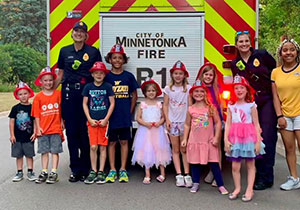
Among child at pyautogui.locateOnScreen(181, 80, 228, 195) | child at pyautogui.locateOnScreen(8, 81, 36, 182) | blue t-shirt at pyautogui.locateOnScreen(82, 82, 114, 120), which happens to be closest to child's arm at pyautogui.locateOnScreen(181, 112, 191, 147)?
child at pyautogui.locateOnScreen(181, 80, 228, 195)

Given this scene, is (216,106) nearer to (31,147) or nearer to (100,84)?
(100,84)

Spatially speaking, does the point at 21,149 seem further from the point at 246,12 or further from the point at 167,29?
the point at 246,12

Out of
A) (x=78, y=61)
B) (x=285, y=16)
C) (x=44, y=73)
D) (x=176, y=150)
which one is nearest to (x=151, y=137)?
(x=176, y=150)

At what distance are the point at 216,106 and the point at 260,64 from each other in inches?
30.5

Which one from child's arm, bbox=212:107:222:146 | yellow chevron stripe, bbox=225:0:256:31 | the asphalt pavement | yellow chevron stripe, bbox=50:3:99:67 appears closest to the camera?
the asphalt pavement

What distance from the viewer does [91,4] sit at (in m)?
5.69

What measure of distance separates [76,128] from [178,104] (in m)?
1.46

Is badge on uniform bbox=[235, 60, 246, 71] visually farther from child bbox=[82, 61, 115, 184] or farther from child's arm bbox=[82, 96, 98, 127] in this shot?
child's arm bbox=[82, 96, 98, 127]

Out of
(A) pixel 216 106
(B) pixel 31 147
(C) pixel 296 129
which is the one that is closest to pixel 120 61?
(A) pixel 216 106

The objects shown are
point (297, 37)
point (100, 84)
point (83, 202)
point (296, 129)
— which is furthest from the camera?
point (297, 37)

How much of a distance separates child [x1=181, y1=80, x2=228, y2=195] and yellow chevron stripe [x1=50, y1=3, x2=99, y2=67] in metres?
1.81

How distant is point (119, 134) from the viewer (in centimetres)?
550

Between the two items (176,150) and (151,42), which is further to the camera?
(151,42)

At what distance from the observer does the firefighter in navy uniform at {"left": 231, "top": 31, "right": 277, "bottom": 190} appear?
5074 mm
